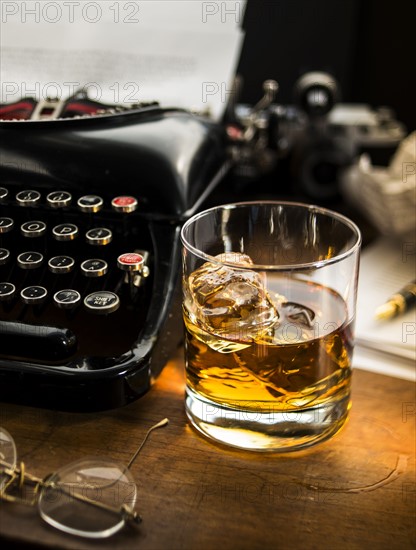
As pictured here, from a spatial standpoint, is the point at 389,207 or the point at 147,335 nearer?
the point at 147,335

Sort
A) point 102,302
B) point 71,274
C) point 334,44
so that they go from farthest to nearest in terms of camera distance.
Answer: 1. point 334,44
2. point 71,274
3. point 102,302

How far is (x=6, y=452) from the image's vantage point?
0.61 meters

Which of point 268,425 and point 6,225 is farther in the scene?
point 6,225

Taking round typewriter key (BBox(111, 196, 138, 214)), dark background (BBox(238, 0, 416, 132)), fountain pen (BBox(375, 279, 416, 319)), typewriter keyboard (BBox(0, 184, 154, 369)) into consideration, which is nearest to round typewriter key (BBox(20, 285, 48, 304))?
typewriter keyboard (BBox(0, 184, 154, 369))

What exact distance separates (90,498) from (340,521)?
19 cm

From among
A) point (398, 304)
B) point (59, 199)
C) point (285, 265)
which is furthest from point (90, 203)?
point (398, 304)

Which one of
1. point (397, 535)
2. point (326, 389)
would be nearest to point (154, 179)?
point (326, 389)

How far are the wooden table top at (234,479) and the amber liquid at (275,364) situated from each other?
50mm

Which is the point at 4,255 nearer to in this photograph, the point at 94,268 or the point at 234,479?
the point at 94,268

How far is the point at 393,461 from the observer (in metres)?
0.63

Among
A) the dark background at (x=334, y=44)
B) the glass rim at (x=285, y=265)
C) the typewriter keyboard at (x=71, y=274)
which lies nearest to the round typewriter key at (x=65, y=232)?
the typewriter keyboard at (x=71, y=274)

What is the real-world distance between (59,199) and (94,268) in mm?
92

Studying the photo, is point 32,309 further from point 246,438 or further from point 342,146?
point 342,146

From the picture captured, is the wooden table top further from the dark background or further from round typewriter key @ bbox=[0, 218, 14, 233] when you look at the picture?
the dark background
